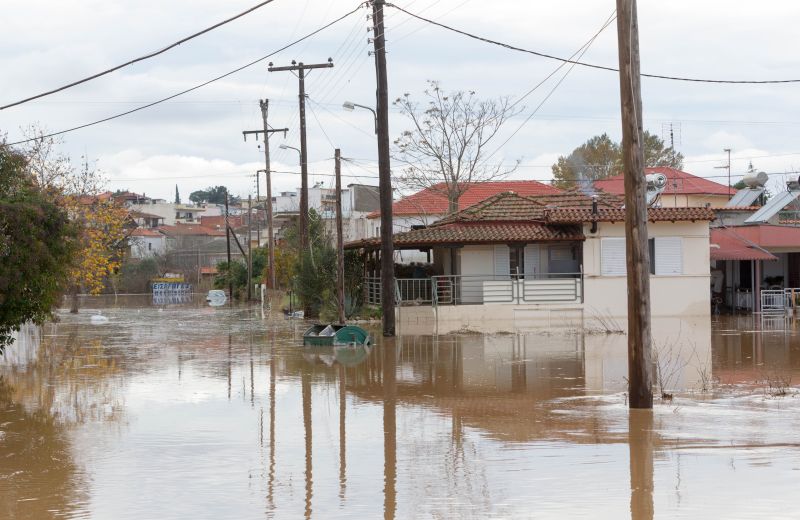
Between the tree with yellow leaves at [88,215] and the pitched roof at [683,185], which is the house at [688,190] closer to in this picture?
the pitched roof at [683,185]

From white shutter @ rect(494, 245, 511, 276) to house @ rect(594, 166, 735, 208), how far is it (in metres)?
20.7

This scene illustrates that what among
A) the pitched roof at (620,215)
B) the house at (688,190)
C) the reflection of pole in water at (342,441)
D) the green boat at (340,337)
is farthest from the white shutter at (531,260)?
the house at (688,190)

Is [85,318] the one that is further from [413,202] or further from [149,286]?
[149,286]

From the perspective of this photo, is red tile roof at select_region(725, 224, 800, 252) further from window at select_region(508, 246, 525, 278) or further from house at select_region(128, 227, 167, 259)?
house at select_region(128, 227, 167, 259)

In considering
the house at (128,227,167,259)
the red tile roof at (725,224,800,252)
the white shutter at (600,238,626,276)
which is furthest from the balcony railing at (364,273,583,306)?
the house at (128,227,167,259)

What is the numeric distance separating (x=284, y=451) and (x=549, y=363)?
38.6 ft

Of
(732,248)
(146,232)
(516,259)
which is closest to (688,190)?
(732,248)

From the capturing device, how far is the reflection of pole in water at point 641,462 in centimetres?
966

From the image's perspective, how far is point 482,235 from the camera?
1452 inches

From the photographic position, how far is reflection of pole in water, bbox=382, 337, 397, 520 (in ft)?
33.0

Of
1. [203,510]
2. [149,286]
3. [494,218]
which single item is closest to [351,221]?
[149,286]

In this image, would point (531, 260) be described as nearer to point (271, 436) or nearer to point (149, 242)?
point (271, 436)

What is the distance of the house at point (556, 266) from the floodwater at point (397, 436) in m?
9.99

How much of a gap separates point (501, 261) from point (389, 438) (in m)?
24.4
